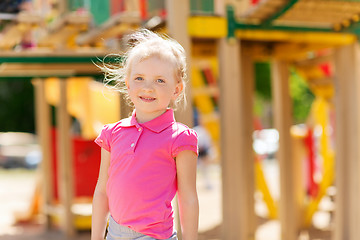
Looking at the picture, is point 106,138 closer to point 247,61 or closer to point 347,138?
point 347,138

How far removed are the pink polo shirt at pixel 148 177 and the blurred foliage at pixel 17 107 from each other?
935 inches

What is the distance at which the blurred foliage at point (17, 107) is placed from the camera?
81.0 feet

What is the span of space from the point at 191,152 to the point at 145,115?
8.8 inches

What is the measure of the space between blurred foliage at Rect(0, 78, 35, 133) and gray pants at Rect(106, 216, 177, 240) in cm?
2373

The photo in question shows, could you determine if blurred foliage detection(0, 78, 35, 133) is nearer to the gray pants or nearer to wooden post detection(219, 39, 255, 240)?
wooden post detection(219, 39, 255, 240)

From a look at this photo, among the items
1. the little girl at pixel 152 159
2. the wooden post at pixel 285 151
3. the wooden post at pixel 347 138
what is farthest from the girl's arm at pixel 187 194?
the wooden post at pixel 285 151

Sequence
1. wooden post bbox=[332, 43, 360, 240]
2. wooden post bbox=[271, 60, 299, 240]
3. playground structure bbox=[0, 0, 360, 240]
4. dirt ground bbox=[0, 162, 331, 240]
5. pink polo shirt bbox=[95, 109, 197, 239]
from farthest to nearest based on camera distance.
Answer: dirt ground bbox=[0, 162, 331, 240]
wooden post bbox=[271, 60, 299, 240]
wooden post bbox=[332, 43, 360, 240]
playground structure bbox=[0, 0, 360, 240]
pink polo shirt bbox=[95, 109, 197, 239]

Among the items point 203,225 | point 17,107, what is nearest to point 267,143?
point 17,107

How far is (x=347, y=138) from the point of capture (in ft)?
14.7

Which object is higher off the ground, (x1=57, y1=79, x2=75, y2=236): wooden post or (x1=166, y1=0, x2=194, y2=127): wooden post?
(x1=166, y1=0, x2=194, y2=127): wooden post

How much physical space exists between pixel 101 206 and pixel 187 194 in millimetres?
352

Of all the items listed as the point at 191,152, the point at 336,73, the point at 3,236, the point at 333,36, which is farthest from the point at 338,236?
the point at 3,236

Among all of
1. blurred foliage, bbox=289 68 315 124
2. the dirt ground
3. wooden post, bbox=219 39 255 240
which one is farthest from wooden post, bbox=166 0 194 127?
blurred foliage, bbox=289 68 315 124

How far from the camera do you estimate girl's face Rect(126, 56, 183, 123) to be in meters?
1.88
